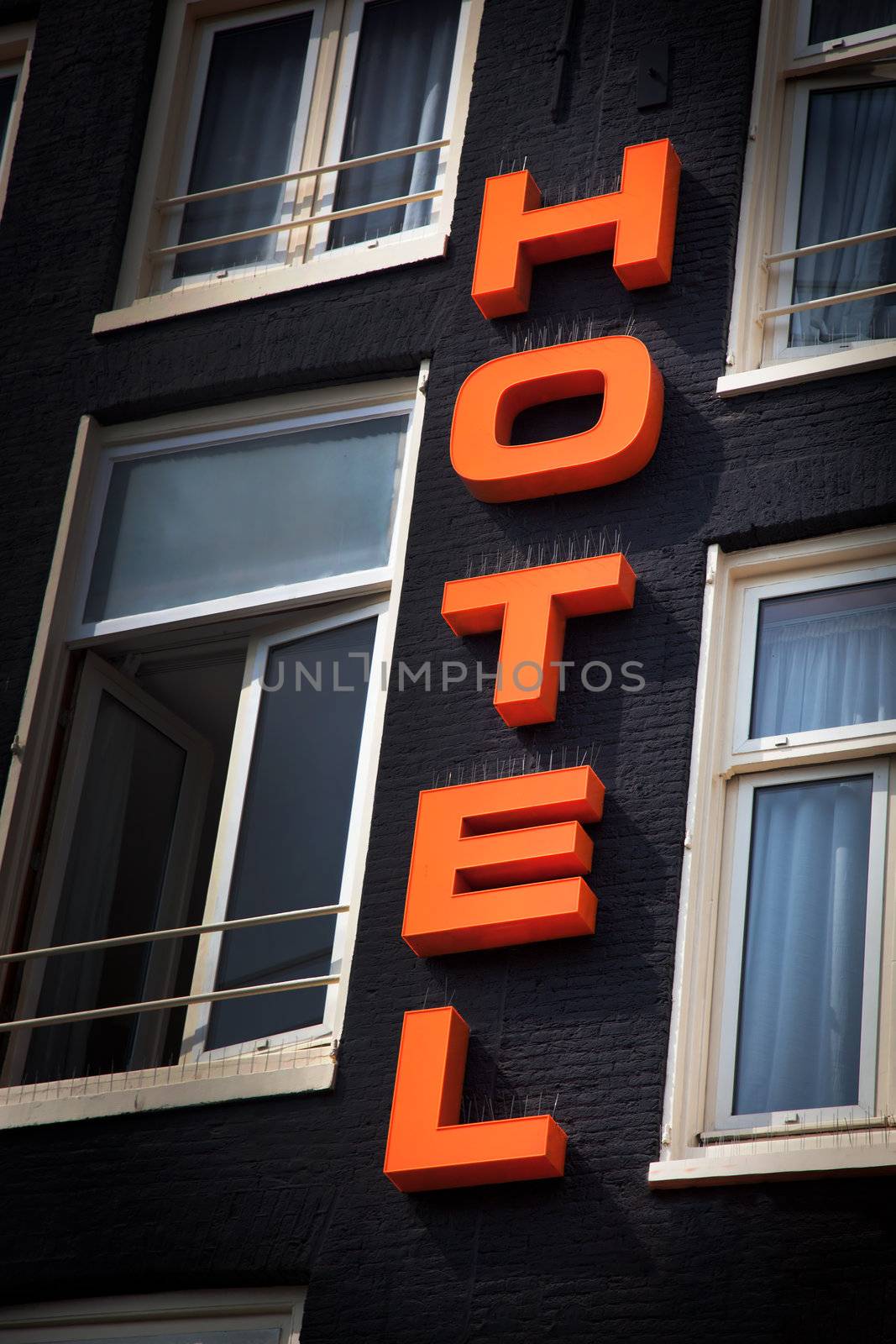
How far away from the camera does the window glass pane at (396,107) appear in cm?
1029

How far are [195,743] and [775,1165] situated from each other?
185 inches

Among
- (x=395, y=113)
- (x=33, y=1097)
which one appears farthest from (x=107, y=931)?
(x=395, y=113)

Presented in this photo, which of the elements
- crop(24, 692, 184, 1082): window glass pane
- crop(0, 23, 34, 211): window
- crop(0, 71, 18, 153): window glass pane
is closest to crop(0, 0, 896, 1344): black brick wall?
crop(24, 692, 184, 1082): window glass pane

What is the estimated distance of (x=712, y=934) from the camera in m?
7.64

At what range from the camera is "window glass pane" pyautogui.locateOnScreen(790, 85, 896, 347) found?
29.2 feet

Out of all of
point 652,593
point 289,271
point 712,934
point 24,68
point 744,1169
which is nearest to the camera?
point 744,1169

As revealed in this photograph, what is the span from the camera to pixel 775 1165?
269 inches

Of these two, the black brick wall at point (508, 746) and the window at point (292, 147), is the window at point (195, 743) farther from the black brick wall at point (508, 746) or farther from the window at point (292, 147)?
the window at point (292, 147)

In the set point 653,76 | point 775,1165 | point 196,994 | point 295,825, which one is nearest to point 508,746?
point 295,825

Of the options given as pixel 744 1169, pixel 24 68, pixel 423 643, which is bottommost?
pixel 744 1169

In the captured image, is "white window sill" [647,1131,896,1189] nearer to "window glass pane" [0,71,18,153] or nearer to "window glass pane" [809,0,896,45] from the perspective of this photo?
"window glass pane" [809,0,896,45]

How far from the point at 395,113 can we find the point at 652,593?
365 centimetres

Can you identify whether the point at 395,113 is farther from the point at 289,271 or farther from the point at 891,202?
the point at 891,202

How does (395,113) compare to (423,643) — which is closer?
(423,643)
